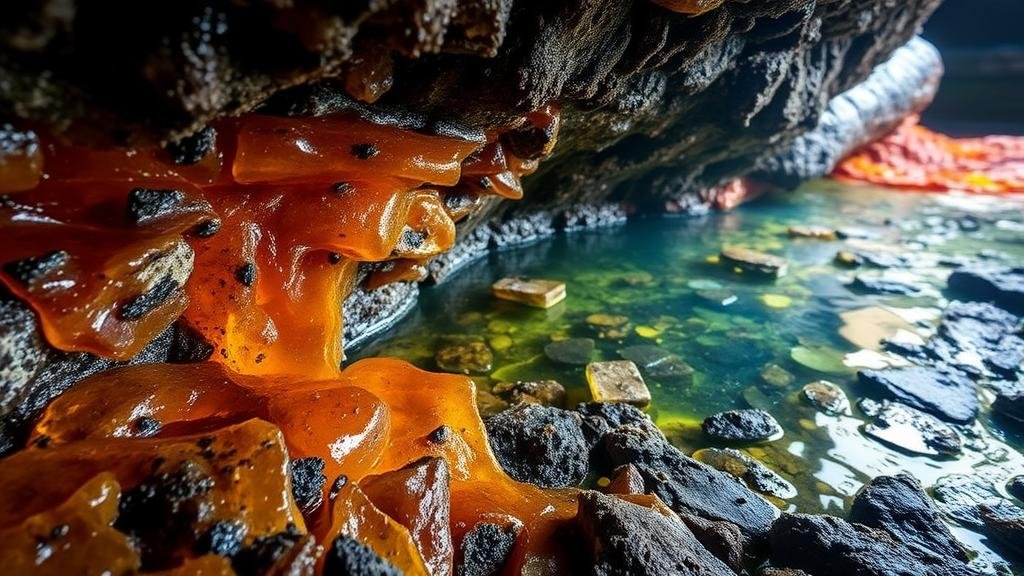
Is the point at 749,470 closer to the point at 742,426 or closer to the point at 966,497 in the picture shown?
the point at 742,426

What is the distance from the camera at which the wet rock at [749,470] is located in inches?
121

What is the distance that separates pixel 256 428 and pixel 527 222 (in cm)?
628

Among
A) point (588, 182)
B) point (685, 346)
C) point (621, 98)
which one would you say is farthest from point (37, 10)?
point (588, 182)

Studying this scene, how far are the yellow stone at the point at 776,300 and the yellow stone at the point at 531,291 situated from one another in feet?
7.11

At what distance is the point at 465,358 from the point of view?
444cm

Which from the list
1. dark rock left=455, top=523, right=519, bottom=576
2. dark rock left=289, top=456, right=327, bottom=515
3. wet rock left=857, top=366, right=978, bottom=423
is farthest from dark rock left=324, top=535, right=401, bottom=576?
wet rock left=857, top=366, right=978, bottom=423

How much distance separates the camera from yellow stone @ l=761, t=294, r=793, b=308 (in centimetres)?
589

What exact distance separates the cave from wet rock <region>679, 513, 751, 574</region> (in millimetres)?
11

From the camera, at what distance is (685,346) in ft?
16.1

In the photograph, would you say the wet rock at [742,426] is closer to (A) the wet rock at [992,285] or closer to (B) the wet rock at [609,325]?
(B) the wet rock at [609,325]

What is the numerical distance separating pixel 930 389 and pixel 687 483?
2.41 m

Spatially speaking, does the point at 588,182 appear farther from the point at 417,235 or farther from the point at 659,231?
the point at 417,235

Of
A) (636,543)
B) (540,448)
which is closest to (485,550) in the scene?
(636,543)

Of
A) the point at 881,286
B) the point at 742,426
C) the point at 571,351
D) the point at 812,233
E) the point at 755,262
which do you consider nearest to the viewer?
the point at 742,426
